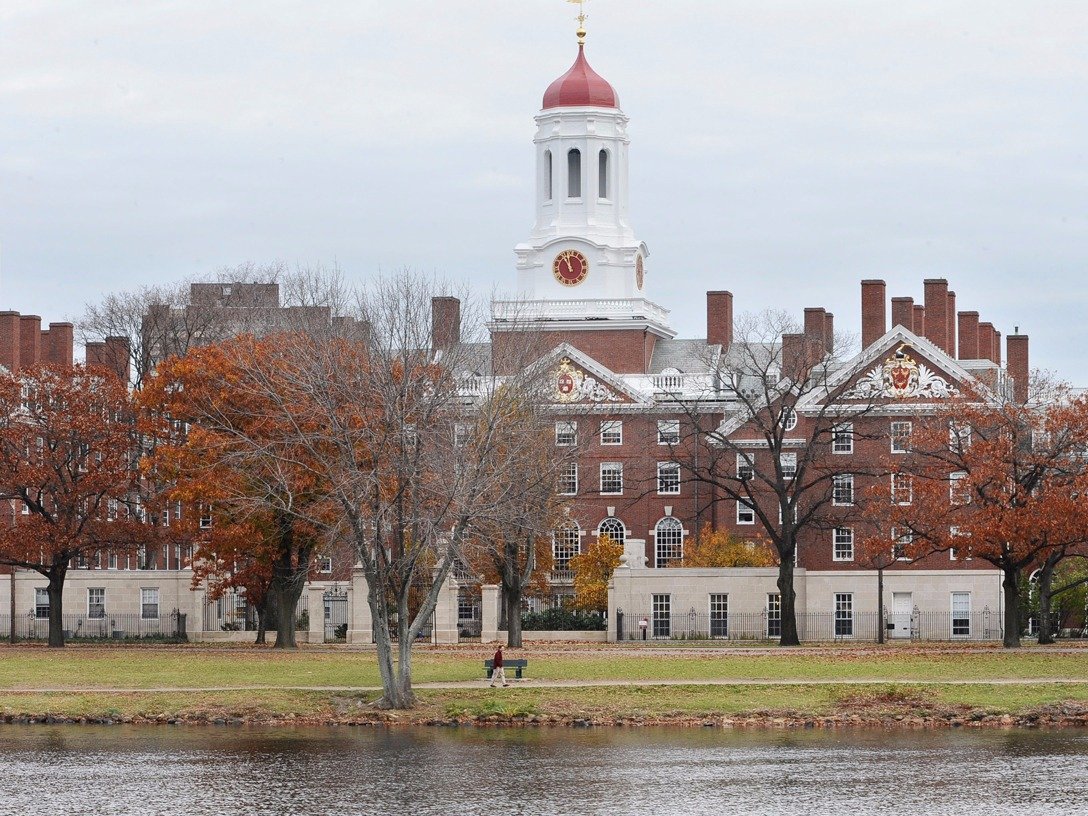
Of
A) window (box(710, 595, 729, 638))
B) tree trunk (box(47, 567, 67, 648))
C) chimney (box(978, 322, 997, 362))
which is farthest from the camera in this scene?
chimney (box(978, 322, 997, 362))

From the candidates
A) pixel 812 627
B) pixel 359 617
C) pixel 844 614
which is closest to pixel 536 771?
pixel 359 617

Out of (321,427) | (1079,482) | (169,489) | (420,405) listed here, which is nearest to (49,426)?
(169,489)

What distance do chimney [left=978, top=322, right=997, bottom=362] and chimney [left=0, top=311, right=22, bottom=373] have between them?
153 feet

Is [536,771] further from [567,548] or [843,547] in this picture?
[567,548]

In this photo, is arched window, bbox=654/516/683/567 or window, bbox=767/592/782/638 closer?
window, bbox=767/592/782/638

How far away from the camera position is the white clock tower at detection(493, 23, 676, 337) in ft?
329

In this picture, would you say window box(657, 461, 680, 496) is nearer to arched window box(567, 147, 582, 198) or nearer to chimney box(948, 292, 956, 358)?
arched window box(567, 147, 582, 198)

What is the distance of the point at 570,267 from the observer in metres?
100

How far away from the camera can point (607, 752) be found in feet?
124

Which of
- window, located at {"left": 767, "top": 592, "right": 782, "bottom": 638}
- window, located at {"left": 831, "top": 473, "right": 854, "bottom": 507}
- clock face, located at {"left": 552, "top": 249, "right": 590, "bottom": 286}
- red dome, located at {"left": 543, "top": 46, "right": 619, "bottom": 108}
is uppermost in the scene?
red dome, located at {"left": 543, "top": 46, "right": 619, "bottom": 108}

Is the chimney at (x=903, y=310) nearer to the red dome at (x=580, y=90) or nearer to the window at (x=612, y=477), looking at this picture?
the window at (x=612, y=477)

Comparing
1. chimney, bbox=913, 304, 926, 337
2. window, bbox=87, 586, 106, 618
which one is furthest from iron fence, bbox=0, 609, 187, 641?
chimney, bbox=913, 304, 926, 337

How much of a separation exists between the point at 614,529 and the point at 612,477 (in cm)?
234

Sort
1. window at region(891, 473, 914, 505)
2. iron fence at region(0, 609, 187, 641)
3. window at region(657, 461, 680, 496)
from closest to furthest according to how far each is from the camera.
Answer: window at region(891, 473, 914, 505) < iron fence at region(0, 609, 187, 641) < window at region(657, 461, 680, 496)
